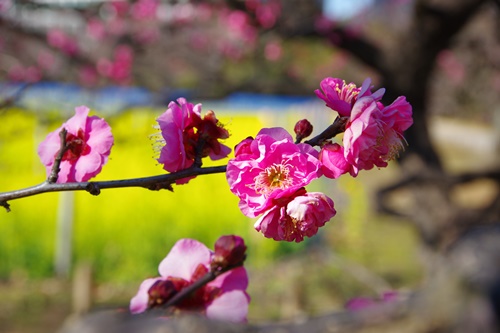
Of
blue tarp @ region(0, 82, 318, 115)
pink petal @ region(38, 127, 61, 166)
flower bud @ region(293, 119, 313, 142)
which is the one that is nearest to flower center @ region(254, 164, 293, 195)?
flower bud @ region(293, 119, 313, 142)

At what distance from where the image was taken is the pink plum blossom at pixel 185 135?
0.85 metres

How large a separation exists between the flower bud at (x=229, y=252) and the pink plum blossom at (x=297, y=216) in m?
0.15

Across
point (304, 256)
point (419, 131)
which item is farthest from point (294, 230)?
point (304, 256)

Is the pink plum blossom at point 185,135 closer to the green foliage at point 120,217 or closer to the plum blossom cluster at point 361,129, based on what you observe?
the plum blossom cluster at point 361,129

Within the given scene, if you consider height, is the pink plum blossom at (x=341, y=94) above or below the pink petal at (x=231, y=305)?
above

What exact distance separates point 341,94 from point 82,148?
0.40 meters

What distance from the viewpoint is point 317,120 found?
27.8 feet

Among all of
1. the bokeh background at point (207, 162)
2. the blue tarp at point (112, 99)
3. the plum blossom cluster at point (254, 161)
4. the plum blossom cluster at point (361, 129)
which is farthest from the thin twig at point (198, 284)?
the blue tarp at point (112, 99)

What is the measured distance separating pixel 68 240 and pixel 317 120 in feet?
12.6

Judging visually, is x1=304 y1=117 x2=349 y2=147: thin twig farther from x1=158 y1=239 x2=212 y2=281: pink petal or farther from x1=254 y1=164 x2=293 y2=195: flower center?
x1=158 y1=239 x2=212 y2=281: pink petal

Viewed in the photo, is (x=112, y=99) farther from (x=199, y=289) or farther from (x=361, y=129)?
(x=361, y=129)

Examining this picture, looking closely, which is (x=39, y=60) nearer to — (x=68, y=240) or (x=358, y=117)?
(x=68, y=240)

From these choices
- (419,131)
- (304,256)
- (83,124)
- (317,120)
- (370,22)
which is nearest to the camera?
(83,124)

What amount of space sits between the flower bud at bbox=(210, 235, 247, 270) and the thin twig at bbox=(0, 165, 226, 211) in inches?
6.0
